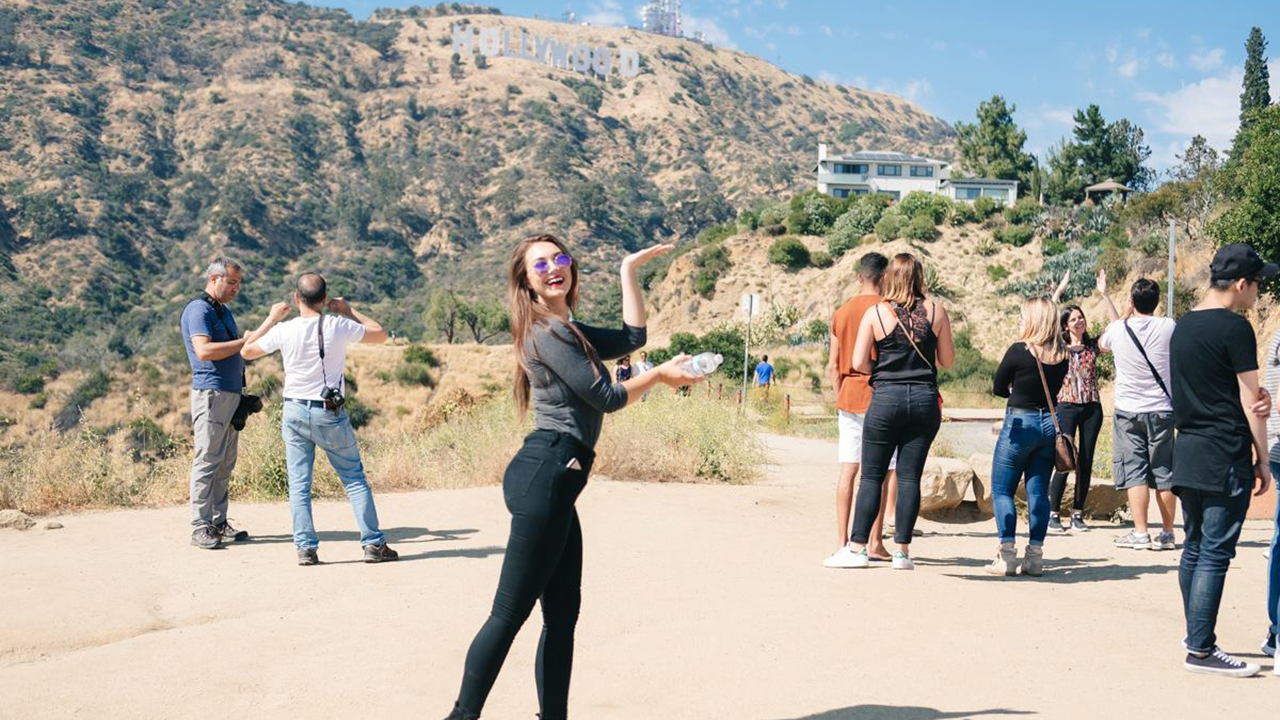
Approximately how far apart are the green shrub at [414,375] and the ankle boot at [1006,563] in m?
39.0

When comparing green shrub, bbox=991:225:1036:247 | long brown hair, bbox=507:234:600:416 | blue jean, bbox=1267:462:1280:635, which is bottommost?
blue jean, bbox=1267:462:1280:635

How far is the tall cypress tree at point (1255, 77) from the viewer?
200 ft

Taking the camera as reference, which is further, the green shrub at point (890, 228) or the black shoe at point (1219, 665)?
the green shrub at point (890, 228)

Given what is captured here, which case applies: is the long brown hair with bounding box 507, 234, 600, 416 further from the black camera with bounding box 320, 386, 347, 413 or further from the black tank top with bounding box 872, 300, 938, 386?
the black camera with bounding box 320, 386, 347, 413

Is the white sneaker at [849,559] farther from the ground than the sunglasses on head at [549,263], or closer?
closer

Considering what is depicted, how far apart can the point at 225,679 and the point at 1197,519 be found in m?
Result: 4.48

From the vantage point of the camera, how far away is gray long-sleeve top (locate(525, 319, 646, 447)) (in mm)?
3543

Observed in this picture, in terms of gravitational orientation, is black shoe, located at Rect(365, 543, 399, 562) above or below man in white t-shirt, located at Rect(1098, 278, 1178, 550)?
below

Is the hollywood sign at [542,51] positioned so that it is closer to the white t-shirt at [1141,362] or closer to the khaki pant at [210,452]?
the khaki pant at [210,452]

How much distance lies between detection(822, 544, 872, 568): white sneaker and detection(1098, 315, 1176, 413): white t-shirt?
2.43 metres

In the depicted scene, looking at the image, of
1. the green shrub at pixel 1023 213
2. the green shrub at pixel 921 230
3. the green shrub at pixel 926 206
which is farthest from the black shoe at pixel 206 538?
the green shrub at pixel 1023 213

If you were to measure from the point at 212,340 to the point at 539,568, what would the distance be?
459 centimetres

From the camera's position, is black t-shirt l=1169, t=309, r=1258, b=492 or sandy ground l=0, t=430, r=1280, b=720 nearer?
sandy ground l=0, t=430, r=1280, b=720

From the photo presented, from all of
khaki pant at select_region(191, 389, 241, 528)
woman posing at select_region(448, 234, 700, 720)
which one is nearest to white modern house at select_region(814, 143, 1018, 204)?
khaki pant at select_region(191, 389, 241, 528)
